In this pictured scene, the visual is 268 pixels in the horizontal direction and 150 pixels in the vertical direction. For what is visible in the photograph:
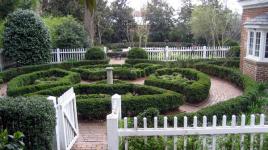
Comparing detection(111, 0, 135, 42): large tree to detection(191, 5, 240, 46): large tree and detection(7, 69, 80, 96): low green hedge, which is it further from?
detection(7, 69, 80, 96): low green hedge

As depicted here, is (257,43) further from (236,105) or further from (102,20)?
(102,20)

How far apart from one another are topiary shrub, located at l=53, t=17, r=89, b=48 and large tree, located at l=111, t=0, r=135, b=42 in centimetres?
1421

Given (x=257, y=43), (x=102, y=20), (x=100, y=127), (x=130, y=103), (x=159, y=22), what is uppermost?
(x=102, y=20)

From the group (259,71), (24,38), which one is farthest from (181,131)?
(24,38)

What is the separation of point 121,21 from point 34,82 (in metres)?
23.5

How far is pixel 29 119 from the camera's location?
13.8 feet

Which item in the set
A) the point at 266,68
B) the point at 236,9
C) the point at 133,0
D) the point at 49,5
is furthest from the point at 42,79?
the point at 133,0

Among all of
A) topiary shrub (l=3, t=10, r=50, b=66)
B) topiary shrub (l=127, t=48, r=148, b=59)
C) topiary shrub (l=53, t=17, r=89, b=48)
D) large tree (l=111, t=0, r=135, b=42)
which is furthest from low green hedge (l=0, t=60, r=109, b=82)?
large tree (l=111, t=0, r=135, b=42)

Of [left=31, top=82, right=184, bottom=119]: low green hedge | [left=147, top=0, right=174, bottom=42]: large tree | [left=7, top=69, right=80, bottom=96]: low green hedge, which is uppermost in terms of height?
[left=147, top=0, right=174, bottom=42]: large tree

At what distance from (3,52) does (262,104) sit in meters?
13.8

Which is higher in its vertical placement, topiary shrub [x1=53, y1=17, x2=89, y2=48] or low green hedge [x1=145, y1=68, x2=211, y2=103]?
topiary shrub [x1=53, y1=17, x2=89, y2=48]

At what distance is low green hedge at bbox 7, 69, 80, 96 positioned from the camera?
32.0 ft

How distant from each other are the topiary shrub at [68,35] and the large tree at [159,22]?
1613cm

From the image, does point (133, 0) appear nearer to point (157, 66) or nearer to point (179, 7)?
point (179, 7)
